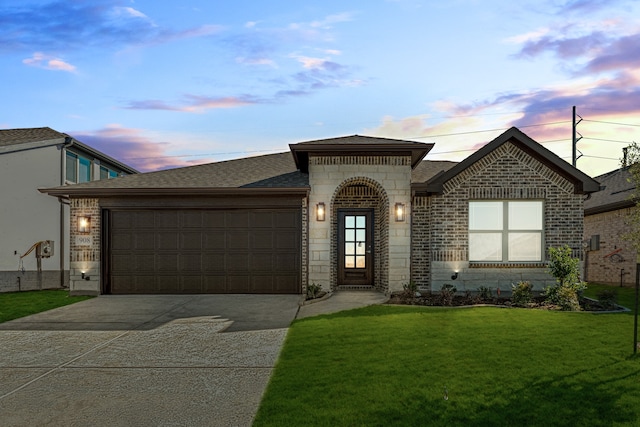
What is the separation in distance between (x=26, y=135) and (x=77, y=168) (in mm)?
3050

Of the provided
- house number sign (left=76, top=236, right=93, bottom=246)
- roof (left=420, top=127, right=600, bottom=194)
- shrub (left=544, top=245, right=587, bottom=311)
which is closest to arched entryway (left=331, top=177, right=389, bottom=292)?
roof (left=420, top=127, right=600, bottom=194)

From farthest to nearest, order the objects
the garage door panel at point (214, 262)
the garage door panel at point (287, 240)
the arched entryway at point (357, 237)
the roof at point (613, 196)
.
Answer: the roof at point (613, 196), the arched entryway at point (357, 237), the garage door panel at point (214, 262), the garage door panel at point (287, 240)

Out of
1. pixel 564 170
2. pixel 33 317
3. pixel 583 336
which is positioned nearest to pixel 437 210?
pixel 564 170

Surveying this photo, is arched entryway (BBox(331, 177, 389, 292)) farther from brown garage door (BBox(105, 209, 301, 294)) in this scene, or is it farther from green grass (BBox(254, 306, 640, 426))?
green grass (BBox(254, 306, 640, 426))

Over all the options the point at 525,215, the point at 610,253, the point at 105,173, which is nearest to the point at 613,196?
the point at 610,253

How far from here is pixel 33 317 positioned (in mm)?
10555

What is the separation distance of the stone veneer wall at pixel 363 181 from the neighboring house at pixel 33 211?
13050mm

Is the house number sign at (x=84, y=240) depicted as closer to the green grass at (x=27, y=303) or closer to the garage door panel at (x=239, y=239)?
the green grass at (x=27, y=303)

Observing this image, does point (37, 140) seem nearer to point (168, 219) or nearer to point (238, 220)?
point (168, 219)

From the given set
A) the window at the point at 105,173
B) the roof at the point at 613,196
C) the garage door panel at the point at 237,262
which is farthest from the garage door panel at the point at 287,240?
the window at the point at 105,173

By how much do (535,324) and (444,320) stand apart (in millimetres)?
1724

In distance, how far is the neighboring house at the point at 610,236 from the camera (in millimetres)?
18328

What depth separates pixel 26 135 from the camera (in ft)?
74.9

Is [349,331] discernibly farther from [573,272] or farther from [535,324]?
[573,272]
